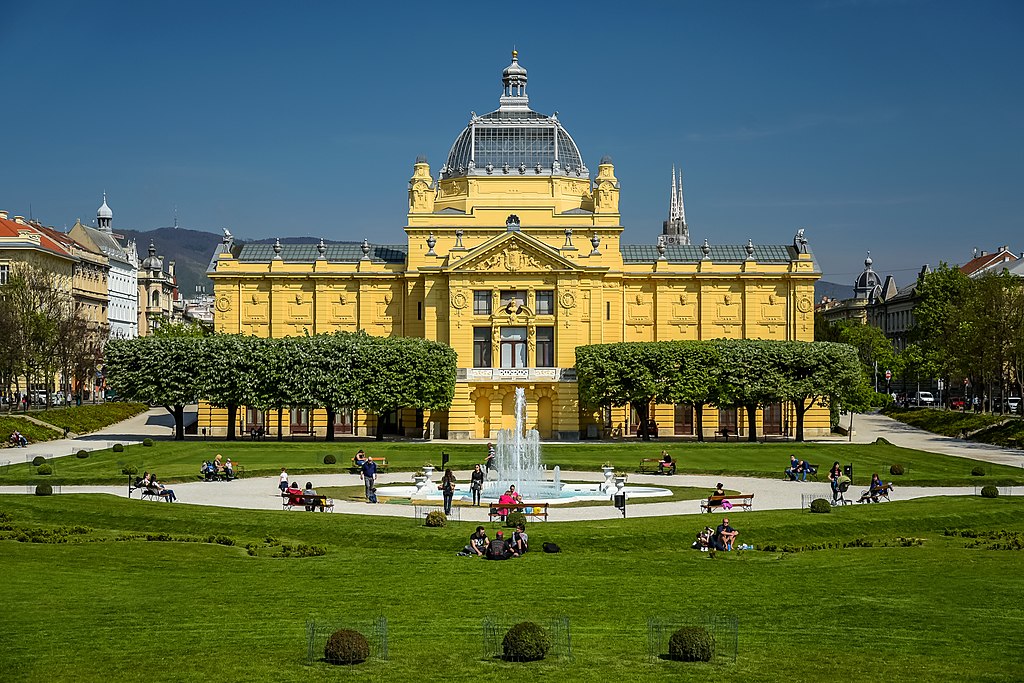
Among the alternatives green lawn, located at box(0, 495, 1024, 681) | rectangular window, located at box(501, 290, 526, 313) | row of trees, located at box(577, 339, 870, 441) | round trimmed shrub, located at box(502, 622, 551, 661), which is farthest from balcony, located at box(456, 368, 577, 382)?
round trimmed shrub, located at box(502, 622, 551, 661)

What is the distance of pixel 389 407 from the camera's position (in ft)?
323

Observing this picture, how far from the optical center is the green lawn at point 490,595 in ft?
98.2

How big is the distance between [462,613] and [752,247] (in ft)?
294

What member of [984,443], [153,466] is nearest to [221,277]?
[153,466]

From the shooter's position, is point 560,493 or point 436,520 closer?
point 436,520

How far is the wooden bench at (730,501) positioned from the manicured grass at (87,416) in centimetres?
6751

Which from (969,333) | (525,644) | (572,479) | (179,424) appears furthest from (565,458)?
(969,333)

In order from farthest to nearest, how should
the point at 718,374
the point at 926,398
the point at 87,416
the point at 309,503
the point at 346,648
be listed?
1. the point at 926,398
2. the point at 87,416
3. the point at 718,374
4. the point at 309,503
5. the point at 346,648

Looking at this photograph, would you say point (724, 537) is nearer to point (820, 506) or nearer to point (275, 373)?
point (820, 506)

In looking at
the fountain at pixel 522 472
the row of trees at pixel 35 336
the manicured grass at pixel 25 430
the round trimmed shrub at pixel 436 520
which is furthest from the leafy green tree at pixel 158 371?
the round trimmed shrub at pixel 436 520

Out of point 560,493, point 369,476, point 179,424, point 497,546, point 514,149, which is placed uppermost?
point 514,149

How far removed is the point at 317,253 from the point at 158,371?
2621 centimetres

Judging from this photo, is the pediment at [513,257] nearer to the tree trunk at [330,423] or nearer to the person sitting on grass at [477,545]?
the tree trunk at [330,423]

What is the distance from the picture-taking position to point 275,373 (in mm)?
97188
